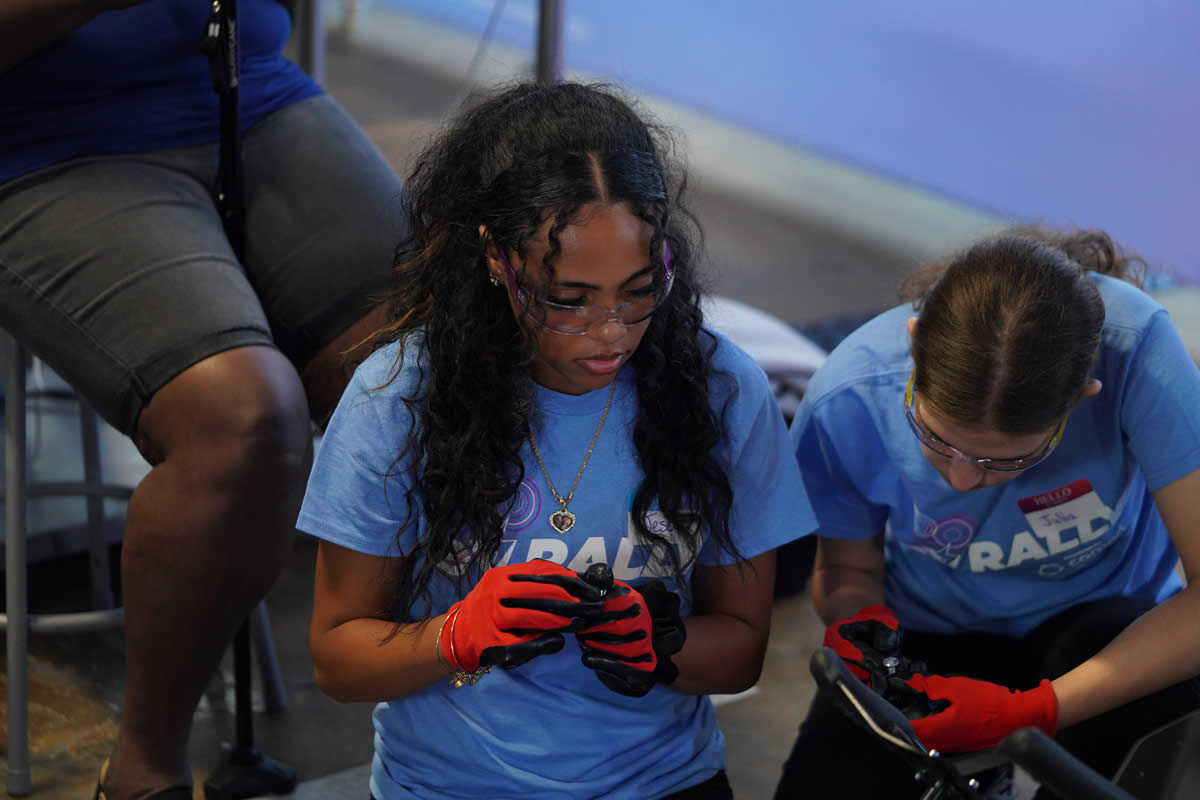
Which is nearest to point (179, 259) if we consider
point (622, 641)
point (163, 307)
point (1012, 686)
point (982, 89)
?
point (163, 307)

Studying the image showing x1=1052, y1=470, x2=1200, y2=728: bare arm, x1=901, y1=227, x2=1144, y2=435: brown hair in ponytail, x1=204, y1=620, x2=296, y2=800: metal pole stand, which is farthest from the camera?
x1=204, y1=620, x2=296, y2=800: metal pole stand

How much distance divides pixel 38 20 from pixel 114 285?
11.9 inches

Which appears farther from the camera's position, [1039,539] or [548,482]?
[1039,539]

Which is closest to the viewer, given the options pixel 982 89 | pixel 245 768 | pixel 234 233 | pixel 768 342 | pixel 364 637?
pixel 364 637

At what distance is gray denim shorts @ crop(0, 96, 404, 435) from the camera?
140 centimetres

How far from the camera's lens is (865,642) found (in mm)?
1350

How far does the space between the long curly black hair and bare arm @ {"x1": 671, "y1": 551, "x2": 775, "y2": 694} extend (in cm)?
4

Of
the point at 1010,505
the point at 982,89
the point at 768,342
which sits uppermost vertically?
the point at 1010,505

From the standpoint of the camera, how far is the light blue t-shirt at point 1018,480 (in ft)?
4.52

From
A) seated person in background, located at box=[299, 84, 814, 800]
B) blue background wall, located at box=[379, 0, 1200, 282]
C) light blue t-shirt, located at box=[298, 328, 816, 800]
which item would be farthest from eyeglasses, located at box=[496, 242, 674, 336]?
blue background wall, located at box=[379, 0, 1200, 282]

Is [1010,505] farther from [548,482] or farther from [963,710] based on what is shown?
[548,482]

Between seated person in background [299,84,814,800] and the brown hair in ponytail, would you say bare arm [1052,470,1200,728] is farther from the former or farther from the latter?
seated person in background [299,84,814,800]

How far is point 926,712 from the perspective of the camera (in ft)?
4.27

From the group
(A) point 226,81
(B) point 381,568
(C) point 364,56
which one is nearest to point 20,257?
(A) point 226,81
